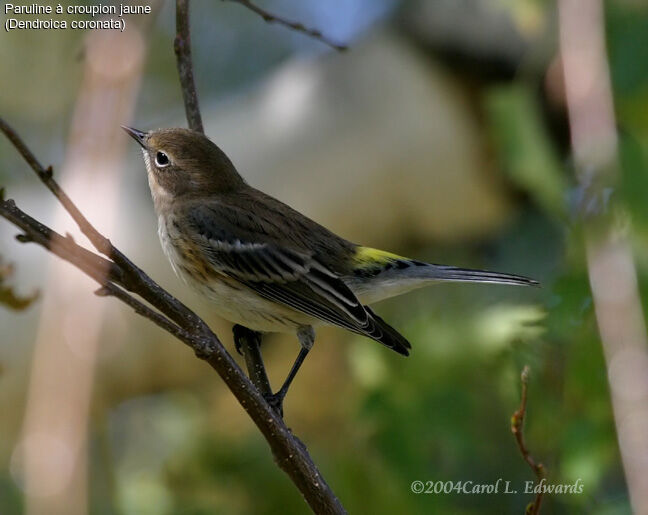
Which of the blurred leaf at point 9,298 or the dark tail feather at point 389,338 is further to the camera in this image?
the dark tail feather at point 389,338

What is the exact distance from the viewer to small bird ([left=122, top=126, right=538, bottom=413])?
305 centimetres

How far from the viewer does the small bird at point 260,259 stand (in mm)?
3049

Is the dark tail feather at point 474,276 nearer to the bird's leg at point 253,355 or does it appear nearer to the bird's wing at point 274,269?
the bird's wing at point 274,269

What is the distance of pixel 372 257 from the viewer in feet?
11.1

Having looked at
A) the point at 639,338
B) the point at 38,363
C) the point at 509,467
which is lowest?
the point at 509,467

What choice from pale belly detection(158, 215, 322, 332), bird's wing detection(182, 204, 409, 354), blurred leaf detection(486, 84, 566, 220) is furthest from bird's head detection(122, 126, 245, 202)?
blurred leaf detection(486, 84, 566, 220)

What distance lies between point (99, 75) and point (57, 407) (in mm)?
816

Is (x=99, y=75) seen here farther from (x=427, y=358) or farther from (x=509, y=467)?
(x=509, y=467)

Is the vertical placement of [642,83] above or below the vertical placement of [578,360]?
above

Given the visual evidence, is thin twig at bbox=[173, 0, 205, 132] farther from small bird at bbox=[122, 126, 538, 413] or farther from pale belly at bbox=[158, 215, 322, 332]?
pale belly at bbox=[158, 215, 322, 332]

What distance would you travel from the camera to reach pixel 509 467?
4023mm

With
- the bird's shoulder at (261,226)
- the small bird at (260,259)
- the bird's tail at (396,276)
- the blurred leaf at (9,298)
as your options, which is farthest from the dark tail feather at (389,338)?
the blurred leaf at (9,298)

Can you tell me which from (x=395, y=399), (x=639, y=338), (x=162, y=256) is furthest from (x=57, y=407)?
(x=162, y=256)

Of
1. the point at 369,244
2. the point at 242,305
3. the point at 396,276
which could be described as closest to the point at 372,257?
the point at 396,276
